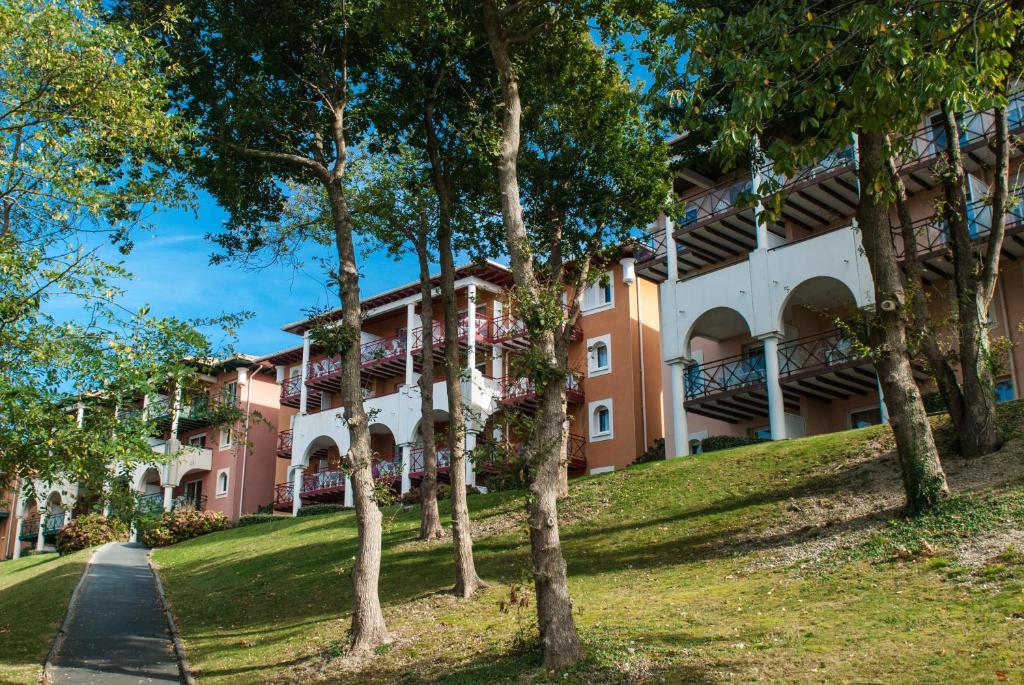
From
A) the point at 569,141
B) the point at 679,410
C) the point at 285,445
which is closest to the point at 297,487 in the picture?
the point at 285,445

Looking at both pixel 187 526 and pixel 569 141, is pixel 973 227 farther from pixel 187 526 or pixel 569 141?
pixel 187 526

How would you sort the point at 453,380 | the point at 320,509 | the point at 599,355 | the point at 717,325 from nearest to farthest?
the point at 453,380
the point at 717,325
the point at 599,355
the point at 320,509

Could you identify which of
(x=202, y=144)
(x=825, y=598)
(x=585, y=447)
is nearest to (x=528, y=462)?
(x=825, y=598)

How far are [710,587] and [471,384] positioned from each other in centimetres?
2222

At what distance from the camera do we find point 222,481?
49.5 meters

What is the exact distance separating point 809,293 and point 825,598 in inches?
678

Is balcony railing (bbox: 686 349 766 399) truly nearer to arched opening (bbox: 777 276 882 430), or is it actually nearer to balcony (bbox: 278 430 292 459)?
arched opening (bbox: 777 276 882 430)

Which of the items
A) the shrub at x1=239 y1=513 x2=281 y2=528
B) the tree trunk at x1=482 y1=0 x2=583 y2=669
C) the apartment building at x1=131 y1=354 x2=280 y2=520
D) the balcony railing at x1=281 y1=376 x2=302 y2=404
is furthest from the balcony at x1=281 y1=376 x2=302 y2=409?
the tree trunk at x1=482 y1=0 x2=583 y2=669

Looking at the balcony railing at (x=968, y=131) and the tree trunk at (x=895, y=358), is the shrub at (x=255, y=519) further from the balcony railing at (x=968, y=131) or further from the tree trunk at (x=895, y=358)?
the tree trunk at (x=895, y=358)

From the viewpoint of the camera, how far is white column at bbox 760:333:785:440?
2625 centimetres

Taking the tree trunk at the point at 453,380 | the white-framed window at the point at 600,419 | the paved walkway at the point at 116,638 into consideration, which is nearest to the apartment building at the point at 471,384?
the white-framed window at the point at 600,419

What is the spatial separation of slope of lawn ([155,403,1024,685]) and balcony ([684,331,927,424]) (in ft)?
15.0

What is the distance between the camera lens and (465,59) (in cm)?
1842

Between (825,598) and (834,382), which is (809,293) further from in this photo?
(825,598)
